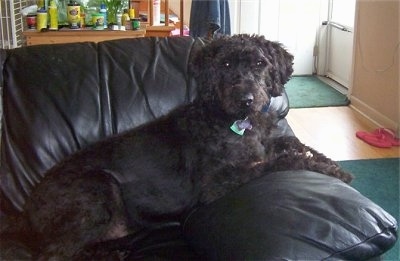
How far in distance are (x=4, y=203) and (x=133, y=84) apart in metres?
0.65

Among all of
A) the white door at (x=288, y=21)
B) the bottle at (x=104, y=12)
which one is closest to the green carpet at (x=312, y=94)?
the white door at (x=288, y=21)

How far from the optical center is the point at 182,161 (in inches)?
69.8

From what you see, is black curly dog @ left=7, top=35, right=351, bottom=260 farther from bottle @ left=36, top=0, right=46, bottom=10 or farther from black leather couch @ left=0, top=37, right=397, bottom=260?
bottle @ left=36, top=0, right=46, bottom=10

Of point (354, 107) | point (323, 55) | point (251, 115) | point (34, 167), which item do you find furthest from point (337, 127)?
point (34, 167)

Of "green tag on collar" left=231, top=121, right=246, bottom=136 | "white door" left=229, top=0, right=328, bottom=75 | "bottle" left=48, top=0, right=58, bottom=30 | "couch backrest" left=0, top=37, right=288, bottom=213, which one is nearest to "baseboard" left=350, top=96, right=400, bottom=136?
"white door" left=229, top=0, right=328, bottom=75

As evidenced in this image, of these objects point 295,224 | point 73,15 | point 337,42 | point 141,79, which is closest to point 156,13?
point 73,15

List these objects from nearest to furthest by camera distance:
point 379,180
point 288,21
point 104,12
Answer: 1. point 379,180
2. point 104,12
3. point 288,21

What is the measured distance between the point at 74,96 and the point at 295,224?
40.0 inches

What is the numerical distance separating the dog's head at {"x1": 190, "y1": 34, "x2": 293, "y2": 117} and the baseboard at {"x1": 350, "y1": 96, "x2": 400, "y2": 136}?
8.06ft

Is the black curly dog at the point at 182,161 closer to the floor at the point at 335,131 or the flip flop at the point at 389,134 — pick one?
the floor at the point at 335,131

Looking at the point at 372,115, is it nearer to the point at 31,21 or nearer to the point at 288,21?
the point at 288,21

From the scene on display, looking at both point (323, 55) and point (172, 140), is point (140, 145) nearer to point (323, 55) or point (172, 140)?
point (172, 140)

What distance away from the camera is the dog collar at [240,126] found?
1812 mm

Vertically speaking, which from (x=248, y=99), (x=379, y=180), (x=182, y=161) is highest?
(x=248, y=99)
